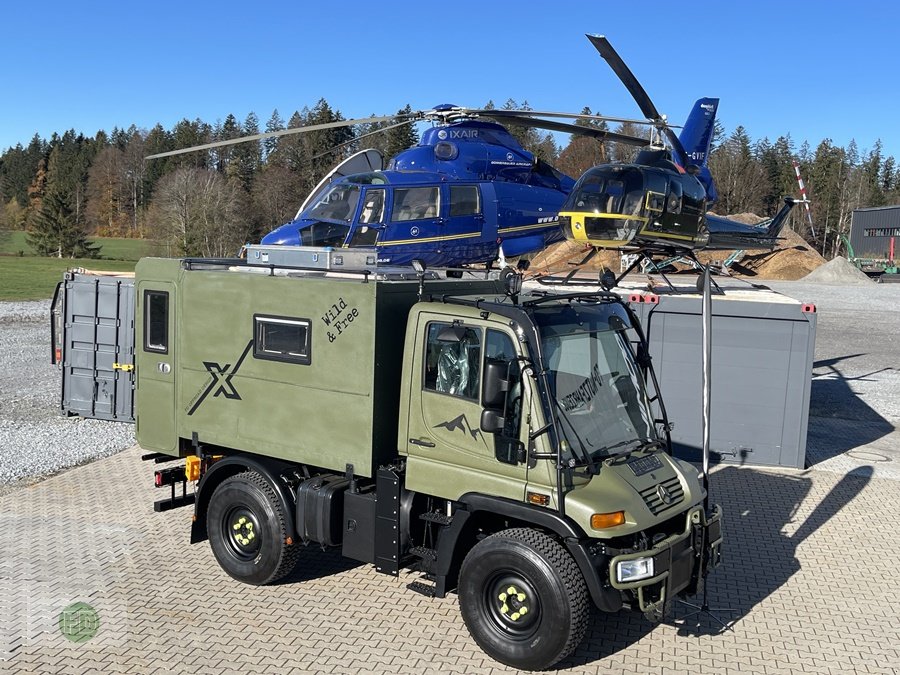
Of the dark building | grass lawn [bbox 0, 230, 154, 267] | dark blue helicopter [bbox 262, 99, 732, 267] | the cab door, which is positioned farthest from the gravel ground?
grass lawn [bbox 0, 230, 154, 267]

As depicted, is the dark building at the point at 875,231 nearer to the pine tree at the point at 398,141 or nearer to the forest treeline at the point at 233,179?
the forest treeline at the point at 233,179

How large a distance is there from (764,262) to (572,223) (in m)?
40.6

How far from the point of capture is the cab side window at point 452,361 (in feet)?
17.1

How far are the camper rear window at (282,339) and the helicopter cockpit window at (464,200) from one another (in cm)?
754

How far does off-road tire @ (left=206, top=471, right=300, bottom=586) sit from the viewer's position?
6.19m

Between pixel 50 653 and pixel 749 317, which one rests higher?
pixel 749 317

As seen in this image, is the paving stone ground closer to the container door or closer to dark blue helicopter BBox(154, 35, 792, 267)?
the container door

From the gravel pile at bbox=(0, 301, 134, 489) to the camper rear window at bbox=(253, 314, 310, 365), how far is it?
522 centimetres

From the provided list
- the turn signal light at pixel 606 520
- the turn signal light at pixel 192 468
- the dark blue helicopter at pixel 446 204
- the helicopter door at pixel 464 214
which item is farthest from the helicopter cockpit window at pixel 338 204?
the turn signal light at pixel 606 520

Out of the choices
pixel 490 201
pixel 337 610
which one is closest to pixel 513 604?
pixel 337 610

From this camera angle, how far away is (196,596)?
20.9 feet

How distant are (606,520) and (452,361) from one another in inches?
58.3

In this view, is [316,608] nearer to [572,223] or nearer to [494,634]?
[494,634]

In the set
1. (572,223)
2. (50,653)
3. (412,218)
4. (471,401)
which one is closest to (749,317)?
(572,223)
